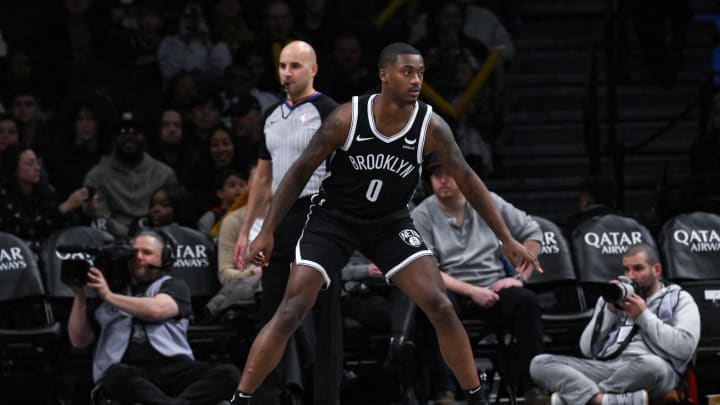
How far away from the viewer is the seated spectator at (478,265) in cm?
891

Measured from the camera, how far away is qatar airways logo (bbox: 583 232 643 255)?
388 inches

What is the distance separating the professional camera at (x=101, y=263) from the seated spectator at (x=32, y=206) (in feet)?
3.47

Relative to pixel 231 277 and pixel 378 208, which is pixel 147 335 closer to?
pixel 231 277

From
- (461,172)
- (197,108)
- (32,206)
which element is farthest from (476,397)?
(197,108)

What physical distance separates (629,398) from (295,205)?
2.24 m

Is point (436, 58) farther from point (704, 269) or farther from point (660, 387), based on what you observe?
point (660, 387)

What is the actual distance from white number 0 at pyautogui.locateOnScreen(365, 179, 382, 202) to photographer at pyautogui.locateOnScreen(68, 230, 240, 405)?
1.81 m

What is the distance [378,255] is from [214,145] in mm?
3732

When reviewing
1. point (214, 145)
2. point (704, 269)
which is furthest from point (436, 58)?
point (704, 269)

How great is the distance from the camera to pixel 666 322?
8773 mm

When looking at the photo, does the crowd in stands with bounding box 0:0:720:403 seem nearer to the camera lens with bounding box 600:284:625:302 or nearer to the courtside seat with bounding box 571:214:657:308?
the courtside seat with bounding box 571:214:657:308

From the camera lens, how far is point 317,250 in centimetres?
715

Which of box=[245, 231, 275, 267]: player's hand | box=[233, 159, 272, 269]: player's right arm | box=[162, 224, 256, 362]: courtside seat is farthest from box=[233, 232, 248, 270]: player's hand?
box=[162, 224, 256, 362]: courtside seat

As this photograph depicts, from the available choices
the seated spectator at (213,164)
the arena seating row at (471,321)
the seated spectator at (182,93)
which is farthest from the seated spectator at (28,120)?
the arena seating row at (471,321)
